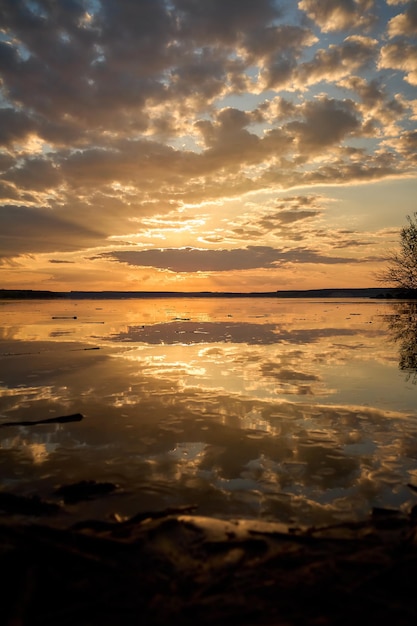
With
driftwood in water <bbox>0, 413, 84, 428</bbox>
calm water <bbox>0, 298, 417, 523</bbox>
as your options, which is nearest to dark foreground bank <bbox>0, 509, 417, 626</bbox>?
calm water <bbox>0, 298, 417, 523</bbox>

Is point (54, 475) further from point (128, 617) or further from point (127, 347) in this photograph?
point (127, 347)

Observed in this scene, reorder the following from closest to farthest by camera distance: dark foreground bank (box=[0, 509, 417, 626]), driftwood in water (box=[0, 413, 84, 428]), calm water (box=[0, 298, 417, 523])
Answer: dark foreground bank (box=[0, 509, 417, 626])
calm water (box=[0, 298, 417, 523])
driftwood in water (box=[0, 413, 84, 428])

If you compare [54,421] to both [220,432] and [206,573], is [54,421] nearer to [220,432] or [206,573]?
[220,432]

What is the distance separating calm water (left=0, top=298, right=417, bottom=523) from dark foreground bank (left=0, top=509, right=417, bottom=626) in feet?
1.58

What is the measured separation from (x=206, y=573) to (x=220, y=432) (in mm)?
4247

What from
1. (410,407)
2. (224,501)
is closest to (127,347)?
(410,407)

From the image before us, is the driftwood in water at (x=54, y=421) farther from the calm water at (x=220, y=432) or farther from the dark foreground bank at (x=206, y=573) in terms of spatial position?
the dark foreground bank at (x=206, y=573)

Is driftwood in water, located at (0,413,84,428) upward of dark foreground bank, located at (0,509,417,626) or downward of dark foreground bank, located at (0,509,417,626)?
downward

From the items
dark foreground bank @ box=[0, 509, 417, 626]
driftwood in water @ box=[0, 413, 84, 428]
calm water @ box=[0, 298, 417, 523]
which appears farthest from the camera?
driftwood in water @ box=[0, 413, 84, 428]

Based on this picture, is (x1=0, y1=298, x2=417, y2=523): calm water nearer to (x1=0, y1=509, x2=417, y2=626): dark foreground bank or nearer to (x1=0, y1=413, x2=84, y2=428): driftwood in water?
(x1=0, y1=413, x2=84, y2=428): driftwood in water

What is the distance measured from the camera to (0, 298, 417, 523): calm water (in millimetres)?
5488

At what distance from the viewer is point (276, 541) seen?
4320 mm

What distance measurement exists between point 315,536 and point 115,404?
669cm

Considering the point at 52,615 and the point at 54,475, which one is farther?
the point at 54,475
